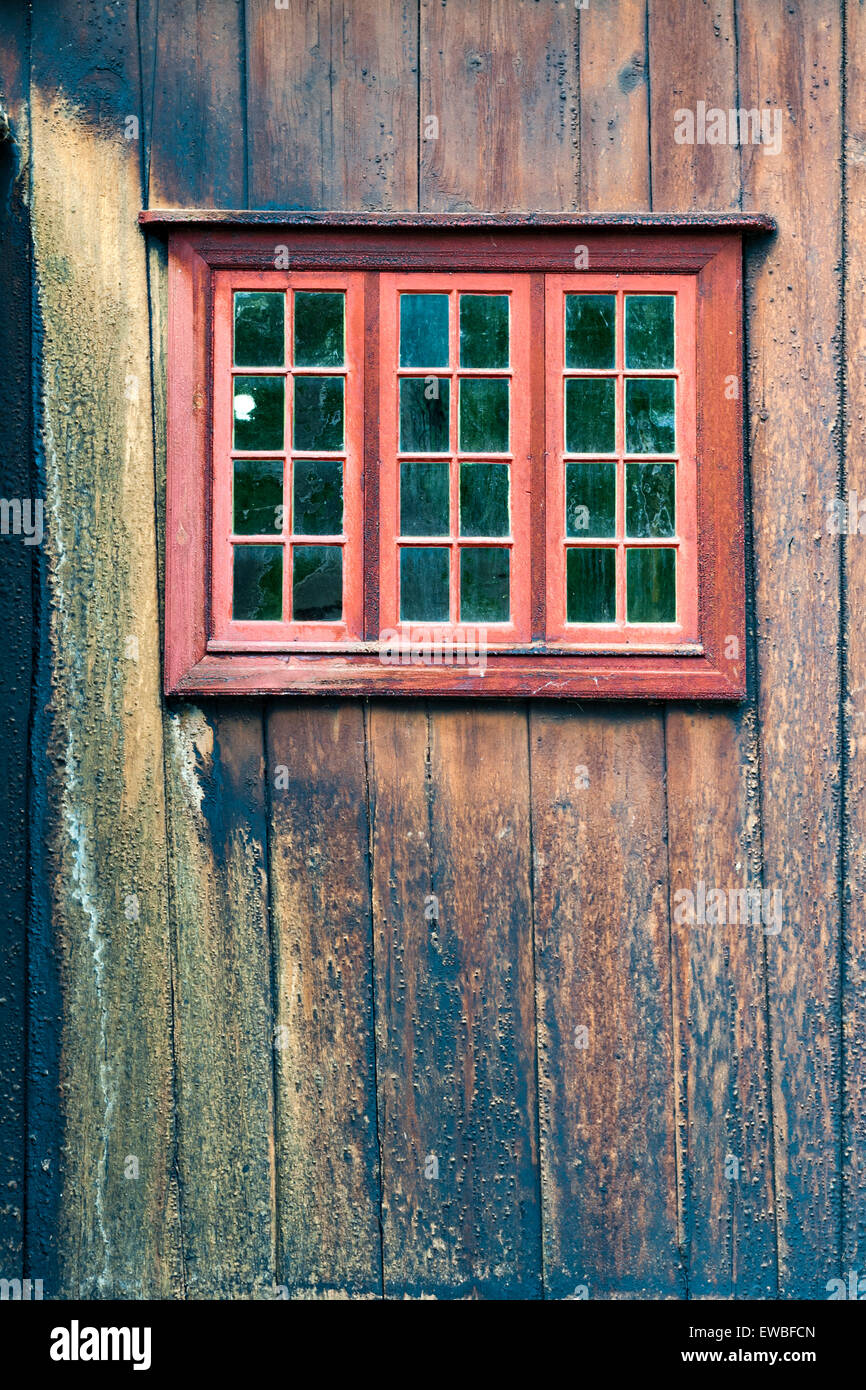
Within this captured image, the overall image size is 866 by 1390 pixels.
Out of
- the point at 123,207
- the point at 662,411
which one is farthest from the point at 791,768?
the point at 123,207

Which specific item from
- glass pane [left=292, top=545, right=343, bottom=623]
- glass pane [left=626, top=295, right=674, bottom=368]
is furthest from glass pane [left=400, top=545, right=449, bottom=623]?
glass pane [left=626, top=295, right=674, bottom=368]

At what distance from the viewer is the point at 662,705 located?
7.48 feet

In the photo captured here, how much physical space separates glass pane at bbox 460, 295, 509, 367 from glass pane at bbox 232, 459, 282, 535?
492mm

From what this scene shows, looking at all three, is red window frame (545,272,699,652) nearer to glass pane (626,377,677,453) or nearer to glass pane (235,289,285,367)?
glass pane (626,377,677,453)

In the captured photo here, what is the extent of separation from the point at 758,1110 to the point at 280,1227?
3.54 ft

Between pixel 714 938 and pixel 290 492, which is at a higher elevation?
pixel 290 492

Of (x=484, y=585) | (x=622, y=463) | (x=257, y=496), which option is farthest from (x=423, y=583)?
(x=622, y=463)

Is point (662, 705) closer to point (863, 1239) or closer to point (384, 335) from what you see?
point (384, 335)

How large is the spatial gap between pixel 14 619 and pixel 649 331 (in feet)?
5.11

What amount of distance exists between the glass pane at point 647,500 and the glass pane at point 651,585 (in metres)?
0.05

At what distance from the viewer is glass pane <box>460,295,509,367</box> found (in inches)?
89.7

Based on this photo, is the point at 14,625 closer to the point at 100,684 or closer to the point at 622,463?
the point at 100,684

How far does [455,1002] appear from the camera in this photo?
2.24m

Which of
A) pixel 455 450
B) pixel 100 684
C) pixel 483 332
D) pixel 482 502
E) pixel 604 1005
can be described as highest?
pixel 483 332
